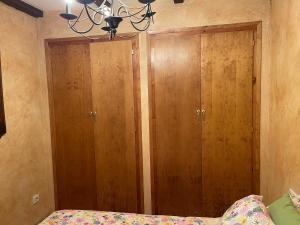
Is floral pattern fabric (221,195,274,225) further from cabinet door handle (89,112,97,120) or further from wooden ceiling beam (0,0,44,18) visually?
wooden ceiling beam (0,0,44,18)

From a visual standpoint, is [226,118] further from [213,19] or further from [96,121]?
[96,121]

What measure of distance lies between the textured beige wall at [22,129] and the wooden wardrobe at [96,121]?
0.50 ft

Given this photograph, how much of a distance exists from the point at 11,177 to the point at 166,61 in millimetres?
2013

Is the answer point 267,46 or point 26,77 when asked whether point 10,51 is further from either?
point 267,46

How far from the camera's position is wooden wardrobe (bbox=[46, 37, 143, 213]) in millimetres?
2920

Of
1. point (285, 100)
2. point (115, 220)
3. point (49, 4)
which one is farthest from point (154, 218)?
point (49, 4)

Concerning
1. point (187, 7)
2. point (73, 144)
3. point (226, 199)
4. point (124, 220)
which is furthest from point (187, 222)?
point (187, 7)

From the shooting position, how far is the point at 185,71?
279cm

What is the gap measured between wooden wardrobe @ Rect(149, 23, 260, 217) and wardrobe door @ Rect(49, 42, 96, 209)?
0.78 metres

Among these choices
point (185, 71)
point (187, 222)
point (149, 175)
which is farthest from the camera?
point (149, 175)

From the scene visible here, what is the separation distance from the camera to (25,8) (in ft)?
8.92

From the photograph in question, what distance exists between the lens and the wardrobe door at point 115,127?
2.91m

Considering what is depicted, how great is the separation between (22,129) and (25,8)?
50.4 inches

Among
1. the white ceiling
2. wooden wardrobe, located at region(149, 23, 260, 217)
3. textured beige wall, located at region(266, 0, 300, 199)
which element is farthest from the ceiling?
textured beige wall, located at region(266, 0, 300, 199)
